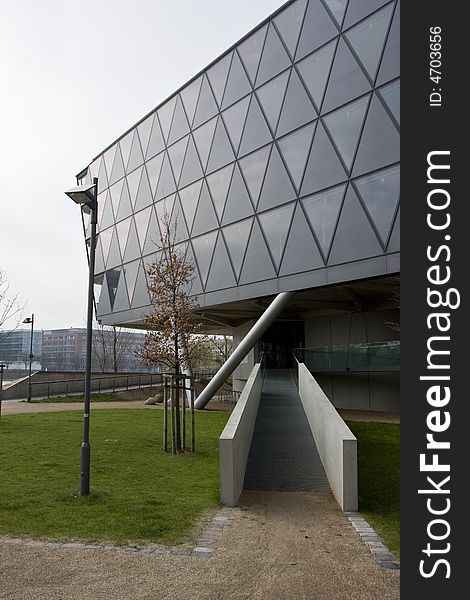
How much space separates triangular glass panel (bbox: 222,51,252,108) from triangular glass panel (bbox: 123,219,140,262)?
9.75 m

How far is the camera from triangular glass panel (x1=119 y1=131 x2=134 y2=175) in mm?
35156

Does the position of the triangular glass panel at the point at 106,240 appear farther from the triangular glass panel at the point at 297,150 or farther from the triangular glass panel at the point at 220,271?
the triangular glass panel at the point at 297,150

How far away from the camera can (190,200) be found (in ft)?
91.8

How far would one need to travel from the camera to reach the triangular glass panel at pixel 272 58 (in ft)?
77.7

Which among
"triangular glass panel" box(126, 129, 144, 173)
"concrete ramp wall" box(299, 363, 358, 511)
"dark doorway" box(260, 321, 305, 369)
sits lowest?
"concrete ramp wall" box(299, 363, 358, 511)

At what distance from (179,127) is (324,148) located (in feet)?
39.3

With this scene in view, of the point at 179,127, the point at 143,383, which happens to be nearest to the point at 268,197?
the point at 179,127

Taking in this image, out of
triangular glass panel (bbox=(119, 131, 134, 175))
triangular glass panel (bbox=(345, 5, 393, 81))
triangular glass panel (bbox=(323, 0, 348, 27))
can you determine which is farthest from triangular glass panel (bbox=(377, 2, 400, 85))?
triangular glass panel (bbox=(119, 131, 134, 175))

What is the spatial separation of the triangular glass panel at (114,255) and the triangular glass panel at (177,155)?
23.8 ft

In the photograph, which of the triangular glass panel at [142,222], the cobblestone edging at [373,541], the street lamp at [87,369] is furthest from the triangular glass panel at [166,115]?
the cobblestone edging at [373,541]

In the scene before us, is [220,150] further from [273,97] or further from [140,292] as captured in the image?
[140,292]

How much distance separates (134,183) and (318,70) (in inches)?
606

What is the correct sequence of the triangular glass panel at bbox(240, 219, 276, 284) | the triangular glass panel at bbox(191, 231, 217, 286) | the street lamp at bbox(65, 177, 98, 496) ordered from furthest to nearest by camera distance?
the triangular glass panel at bbox(191, 231, 217, 286), the triangular glass panel at bbox(240, 219, 276, 284), the street lamp at bbox(65, 177, 98, 496)

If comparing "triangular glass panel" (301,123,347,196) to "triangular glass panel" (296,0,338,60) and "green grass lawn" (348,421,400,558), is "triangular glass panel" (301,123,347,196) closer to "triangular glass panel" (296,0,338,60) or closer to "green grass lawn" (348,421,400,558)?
"triangular glass panel" (296,0,338,60)
